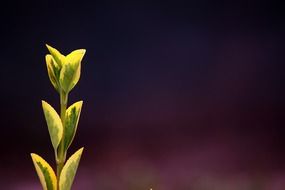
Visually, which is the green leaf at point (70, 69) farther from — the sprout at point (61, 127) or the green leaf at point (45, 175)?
the green leaf at point (45, 175)

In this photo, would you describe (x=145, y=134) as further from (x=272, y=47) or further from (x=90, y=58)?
(x=272, y=47)

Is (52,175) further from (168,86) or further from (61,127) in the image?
(168,86)

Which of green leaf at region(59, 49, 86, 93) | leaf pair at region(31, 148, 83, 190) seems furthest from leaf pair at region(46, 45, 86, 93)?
leaf pair at region(31, 148, 83, 190)

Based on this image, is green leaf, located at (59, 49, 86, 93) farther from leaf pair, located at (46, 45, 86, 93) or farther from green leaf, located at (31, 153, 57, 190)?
green leaf, located at (31, 153, 57, 190)

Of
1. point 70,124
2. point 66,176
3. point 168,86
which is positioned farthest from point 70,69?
point 168,86

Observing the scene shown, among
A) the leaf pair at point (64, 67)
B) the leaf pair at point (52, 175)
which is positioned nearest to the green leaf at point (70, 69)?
the leaf pair at point (64, 67)
